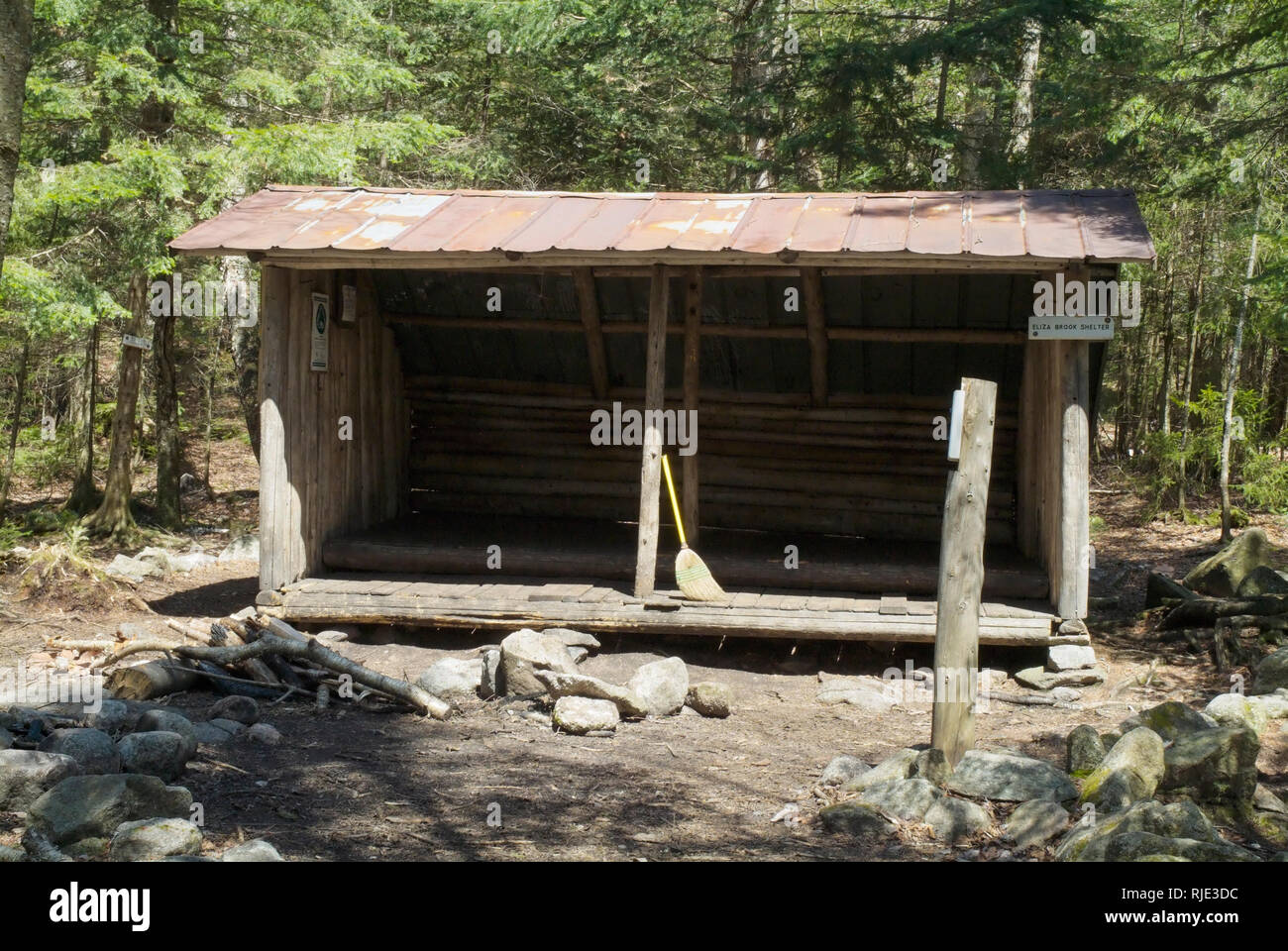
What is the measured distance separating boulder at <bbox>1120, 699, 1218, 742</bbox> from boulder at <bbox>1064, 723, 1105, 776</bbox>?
22cm

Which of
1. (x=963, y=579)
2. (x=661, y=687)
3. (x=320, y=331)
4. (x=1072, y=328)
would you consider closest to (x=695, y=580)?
(x=661, y=687)

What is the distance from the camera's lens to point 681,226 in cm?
889

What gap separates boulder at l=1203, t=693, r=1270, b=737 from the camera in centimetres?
662

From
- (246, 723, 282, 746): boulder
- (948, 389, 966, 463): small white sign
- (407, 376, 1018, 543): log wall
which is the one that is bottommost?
(246, 723, 282, 746): boulder

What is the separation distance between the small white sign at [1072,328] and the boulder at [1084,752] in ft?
10.1

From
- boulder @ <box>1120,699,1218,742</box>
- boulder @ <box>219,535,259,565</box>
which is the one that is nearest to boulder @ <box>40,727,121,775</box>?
boulder @ <box>1120,699,1218,742</box>

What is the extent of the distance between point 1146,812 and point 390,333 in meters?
9.08

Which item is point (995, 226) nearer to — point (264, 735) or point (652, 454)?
point (652, 454)

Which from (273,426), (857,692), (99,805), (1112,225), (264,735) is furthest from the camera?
(273,426)

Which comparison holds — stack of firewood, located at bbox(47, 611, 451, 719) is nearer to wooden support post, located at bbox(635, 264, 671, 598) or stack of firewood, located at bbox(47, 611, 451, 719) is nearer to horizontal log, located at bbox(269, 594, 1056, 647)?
horizontal log, located at bbox(269, 594, 1056, 647)

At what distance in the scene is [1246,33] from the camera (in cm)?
984

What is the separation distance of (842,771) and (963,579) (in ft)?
3.95

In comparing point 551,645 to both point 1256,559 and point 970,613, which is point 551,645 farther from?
point 1256,559
